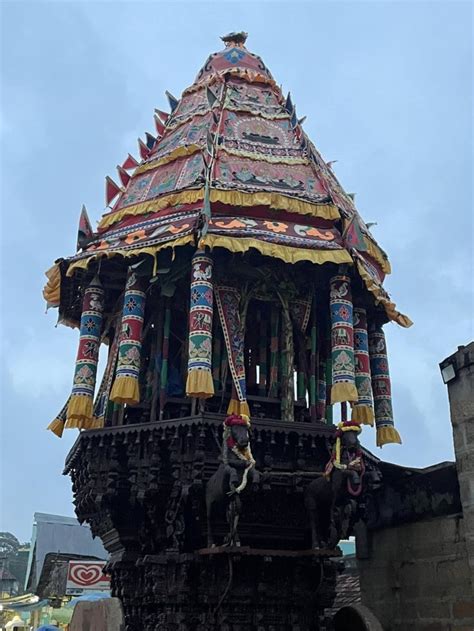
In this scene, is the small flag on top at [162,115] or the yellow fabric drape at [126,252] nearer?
the yellow fabric drape at [126,252]

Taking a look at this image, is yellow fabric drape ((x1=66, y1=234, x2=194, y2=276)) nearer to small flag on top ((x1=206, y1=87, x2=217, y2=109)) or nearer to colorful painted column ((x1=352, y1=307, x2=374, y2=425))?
colorful painted column ((x1=352, y1=307, x2=374, y2=425))

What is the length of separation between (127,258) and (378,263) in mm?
5066

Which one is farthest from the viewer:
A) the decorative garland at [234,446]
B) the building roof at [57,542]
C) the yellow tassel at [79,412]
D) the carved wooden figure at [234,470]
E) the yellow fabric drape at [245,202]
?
the building roof at [57,542]

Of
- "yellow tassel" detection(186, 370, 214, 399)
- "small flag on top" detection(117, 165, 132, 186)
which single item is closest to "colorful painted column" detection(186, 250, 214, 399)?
"yellow tassel" detection(186, 370, 214, 399)

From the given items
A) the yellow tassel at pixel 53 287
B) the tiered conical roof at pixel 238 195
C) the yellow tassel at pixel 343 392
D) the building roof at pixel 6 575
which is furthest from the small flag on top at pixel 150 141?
the building roof at pixel 6 575

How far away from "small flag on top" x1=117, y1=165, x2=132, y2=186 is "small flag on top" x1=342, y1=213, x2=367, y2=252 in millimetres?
5195

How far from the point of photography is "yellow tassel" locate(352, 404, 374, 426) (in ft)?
43.0

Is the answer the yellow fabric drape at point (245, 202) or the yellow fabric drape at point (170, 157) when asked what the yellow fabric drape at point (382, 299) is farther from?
the yellow fabric drape at point (170, 157)

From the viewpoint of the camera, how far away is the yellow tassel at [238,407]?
11.9 metres

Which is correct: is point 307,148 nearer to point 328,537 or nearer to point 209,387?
point 209,387

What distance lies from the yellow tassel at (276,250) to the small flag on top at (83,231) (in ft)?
9.75

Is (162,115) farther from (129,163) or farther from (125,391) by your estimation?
(125,391)

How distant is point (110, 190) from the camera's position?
15.9m

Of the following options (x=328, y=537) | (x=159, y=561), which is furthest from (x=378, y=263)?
(x=159, y=561)
